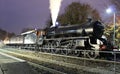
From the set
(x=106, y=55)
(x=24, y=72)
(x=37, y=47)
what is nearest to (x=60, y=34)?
(x=37, y=47)

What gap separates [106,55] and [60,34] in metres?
8.09

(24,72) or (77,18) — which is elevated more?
(77,18)

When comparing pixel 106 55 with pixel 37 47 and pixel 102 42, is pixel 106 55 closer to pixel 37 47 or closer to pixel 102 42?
pixel 102 42

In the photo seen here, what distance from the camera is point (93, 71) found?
49.3ft

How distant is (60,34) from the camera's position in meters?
28.2

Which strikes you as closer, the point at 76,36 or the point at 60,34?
the point at 76,36

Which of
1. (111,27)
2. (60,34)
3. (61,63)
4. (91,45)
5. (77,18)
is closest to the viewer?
(61,63)

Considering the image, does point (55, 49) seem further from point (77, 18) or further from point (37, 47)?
point (77, 18)

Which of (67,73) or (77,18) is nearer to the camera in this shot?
(67,73)

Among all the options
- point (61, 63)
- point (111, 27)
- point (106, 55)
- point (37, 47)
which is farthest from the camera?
point (111, 27)

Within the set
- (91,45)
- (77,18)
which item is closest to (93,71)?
(91,45)

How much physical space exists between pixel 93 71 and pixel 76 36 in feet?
34.2

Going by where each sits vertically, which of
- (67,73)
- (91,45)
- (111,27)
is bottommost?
(67,73)

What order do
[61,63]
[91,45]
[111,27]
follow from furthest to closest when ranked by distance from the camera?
[111,27] → [91,45] → [61,63]
